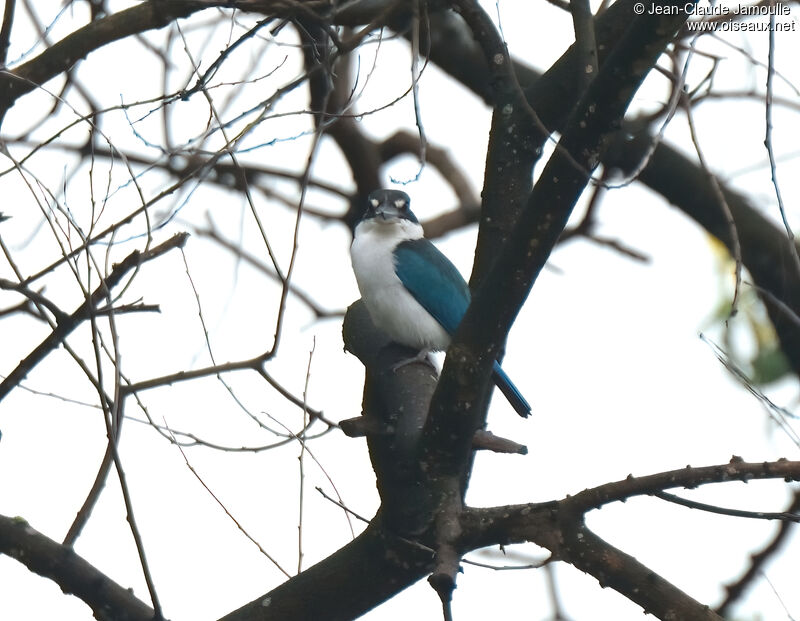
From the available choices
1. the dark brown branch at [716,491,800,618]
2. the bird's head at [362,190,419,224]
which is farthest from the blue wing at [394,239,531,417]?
the dark brown branch at [716,491,800,618]

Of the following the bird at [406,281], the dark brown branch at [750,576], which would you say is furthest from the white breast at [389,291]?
the dark brown branch at [750,576]

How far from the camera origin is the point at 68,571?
10.5ft

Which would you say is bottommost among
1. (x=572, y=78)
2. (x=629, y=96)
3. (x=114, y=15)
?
(x=629, y=96)

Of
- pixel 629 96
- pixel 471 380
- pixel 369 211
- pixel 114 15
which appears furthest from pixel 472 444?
pixel 369 211

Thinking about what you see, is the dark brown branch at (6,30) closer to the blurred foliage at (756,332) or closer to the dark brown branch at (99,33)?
the dark brown branch at (99,33)

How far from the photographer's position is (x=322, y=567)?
327cm

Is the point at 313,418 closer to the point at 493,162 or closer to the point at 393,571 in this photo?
the point at 393,571

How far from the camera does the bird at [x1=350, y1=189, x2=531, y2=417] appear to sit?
4.93 metres

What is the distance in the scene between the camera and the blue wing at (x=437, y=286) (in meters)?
5.04

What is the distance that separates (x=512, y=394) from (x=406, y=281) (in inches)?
29.0

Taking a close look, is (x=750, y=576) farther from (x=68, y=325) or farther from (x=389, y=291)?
(x=68, y=325)

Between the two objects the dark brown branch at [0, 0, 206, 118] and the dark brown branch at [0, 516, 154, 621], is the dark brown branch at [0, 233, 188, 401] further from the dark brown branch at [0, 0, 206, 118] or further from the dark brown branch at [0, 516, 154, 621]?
the dark brown branch at [0, 0, 206, 118]

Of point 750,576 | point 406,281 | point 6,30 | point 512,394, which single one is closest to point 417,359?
point 512,394

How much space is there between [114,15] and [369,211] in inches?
73.2
